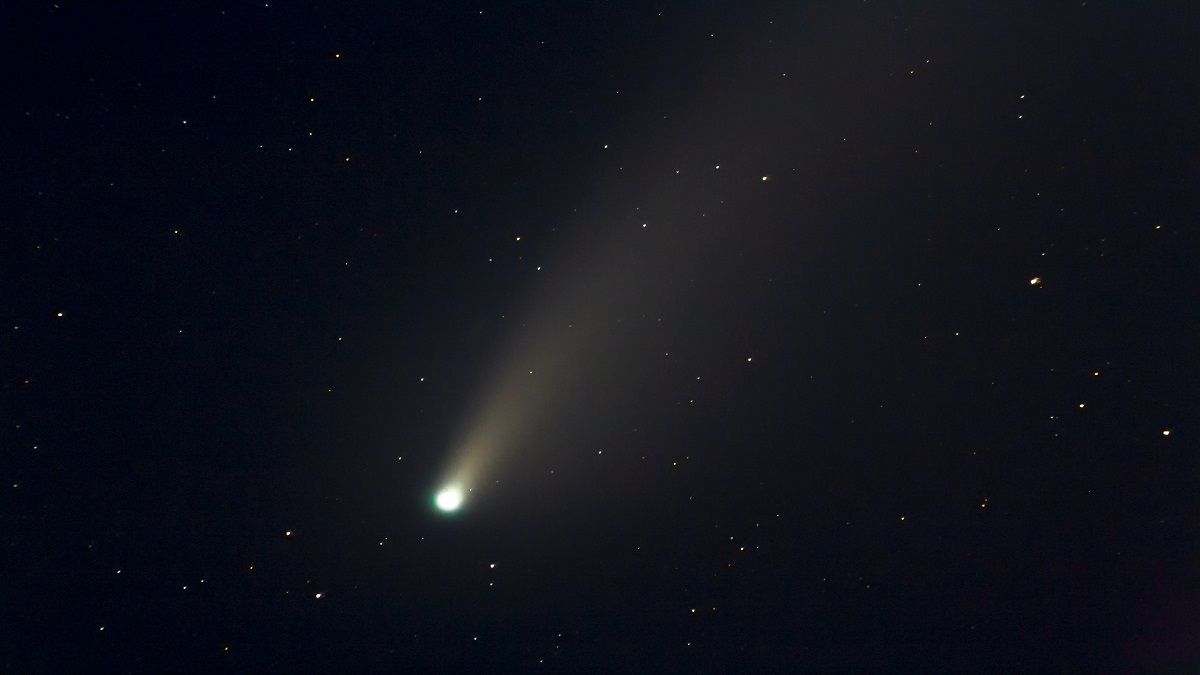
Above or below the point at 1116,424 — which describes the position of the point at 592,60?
above

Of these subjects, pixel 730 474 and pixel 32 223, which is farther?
pixel 730 474

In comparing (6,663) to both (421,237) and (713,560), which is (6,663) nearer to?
(421,237)

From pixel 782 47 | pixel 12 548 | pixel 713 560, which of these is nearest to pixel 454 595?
pixel 713 560

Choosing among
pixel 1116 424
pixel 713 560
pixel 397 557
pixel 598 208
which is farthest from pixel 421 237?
pixel 1116 424

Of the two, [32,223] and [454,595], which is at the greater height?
[32,223]

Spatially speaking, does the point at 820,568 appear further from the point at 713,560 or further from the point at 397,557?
the point at 397,557

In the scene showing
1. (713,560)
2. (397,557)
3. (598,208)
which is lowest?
(713,560)
